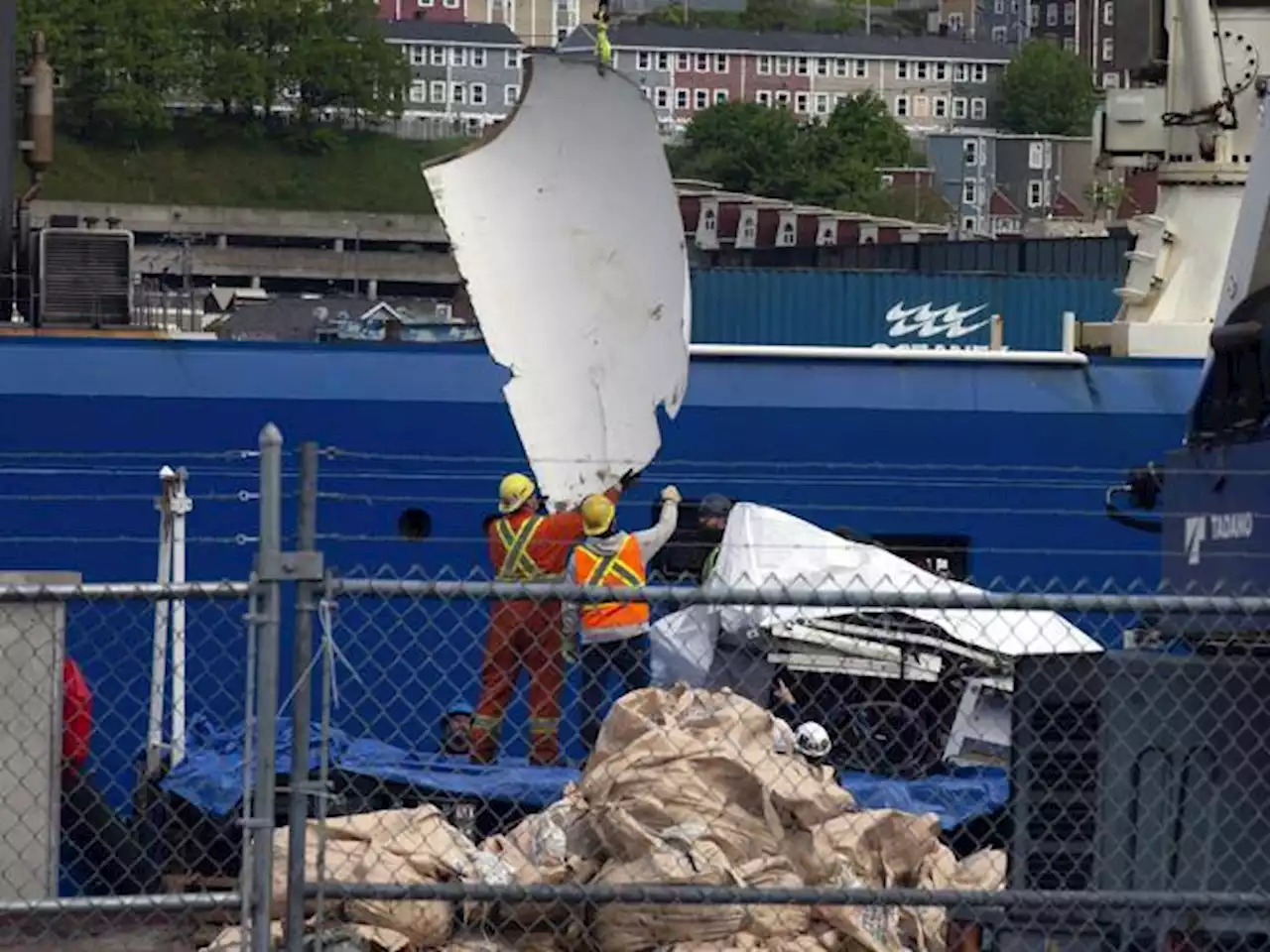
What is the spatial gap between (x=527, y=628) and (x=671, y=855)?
167 inches

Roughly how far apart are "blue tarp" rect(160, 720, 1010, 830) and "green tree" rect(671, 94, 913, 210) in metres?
105

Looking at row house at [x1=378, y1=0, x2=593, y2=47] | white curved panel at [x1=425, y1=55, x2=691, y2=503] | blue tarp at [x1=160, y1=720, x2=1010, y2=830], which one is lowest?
blue tarp at [x1=160, y1=720, x2=1010, y2=830]

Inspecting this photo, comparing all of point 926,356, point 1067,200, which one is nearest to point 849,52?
point 1067,200

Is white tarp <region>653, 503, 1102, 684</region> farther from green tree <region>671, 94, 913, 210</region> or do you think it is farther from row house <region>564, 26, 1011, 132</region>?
row house <region>564, 26, 1011, 132</region>

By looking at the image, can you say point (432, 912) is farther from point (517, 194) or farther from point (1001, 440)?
point (1001, 440)

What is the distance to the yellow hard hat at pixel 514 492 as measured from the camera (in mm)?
14352

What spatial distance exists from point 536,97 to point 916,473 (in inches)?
185

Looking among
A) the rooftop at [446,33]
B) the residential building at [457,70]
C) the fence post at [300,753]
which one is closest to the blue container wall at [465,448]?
the fence post at [300,753]

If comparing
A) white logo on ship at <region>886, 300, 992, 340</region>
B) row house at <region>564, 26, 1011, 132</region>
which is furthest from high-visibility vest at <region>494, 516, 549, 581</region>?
row house at <region>564, 26, 1011, 132</region>

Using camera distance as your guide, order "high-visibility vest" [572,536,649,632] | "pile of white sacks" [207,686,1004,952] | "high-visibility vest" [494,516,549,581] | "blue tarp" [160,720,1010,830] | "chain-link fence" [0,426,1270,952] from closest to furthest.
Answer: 1. "chain-link fence" [0,426,1270,952]
2. "pile of white sacks" [207,686,1004,952]
3. "blue tarp" [160,720,1010,830]
4. "high-visibility vest" [572,536,649,632]
5. "high-visibility vest" [494,516,549,581]

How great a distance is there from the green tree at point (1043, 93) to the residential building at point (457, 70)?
2528 cm

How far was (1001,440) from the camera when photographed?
1769 centimetres

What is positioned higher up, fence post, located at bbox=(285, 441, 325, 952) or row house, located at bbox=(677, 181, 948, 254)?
fence post, located at bbox=(285, 441, 325, 952)

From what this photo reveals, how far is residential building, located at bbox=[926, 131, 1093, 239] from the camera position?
12194 cm
